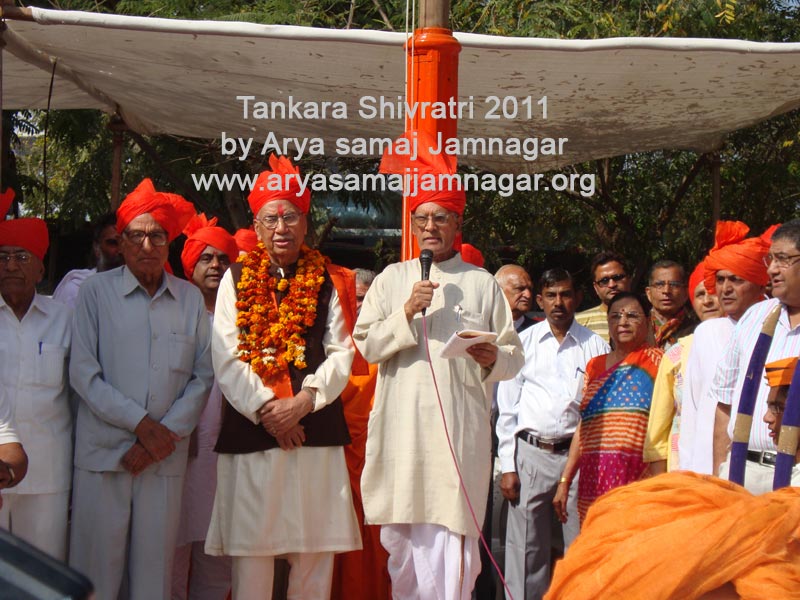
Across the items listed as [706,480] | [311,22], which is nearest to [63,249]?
[311,22]

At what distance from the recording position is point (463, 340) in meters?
4.32

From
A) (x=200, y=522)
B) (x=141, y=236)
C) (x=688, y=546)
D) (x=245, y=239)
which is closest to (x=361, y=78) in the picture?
(x=245, y=239)

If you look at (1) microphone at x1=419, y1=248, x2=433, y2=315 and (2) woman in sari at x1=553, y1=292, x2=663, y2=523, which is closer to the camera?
(1) microphone at x1=419, y1=248, x2=433, y2=315

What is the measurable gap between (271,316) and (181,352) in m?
0.52

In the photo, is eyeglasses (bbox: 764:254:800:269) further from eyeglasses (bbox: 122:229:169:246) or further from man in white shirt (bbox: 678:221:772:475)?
eyeglasses (bbox: 122:229:169:246)

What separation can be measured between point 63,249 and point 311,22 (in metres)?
6.65

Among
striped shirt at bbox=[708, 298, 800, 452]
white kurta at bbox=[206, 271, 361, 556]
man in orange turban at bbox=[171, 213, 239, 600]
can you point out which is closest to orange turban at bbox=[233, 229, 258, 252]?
man in orange turban at bbox=[171, 213, 239, 600]

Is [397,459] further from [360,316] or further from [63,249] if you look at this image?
[63,249]

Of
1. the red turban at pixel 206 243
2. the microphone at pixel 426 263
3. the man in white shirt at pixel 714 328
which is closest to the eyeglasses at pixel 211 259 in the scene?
the red turban at pixel 206 243

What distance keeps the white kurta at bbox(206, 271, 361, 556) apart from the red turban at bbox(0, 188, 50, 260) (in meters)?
0.98

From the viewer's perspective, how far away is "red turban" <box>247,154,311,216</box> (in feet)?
16.4

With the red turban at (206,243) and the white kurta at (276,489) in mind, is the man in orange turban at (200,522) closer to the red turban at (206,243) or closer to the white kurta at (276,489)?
the white kurta at (276,489)

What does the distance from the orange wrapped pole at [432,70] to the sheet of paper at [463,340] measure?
3.35ft

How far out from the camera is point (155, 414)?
16.0 ft
